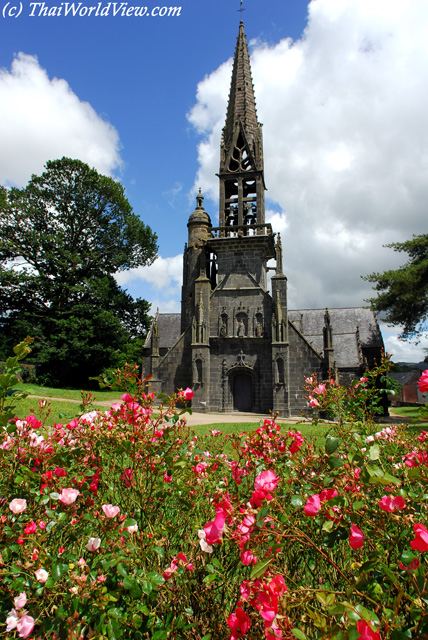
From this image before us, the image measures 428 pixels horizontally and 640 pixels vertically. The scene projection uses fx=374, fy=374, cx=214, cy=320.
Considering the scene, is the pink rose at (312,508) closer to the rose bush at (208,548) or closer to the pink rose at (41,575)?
the rose bush at (208,548)

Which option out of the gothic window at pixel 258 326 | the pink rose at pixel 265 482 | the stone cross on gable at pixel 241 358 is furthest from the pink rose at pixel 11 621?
the gothic window at pixel 258 326

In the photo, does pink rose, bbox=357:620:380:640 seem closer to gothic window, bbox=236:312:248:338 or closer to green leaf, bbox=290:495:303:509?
green leaf, bbox=290:495:303:509

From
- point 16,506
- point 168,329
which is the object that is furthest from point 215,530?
point 168,329

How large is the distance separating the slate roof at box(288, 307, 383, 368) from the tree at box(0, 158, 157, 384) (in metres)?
15.9

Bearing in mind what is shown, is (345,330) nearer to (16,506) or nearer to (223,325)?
(223,325)

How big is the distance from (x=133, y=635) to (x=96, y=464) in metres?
1.34

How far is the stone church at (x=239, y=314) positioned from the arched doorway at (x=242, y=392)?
6cm

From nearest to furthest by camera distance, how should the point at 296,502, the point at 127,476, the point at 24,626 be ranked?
the point at 24,626 < the point at 296,502 < the point at 127,476

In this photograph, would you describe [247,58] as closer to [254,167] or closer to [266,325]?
[254,167]

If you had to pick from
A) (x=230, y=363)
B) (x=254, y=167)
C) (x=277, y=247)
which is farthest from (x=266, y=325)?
(x=254, y=167)

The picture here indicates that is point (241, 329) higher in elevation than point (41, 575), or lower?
higher

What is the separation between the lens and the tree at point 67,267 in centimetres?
2827

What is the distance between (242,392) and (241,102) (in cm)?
2071

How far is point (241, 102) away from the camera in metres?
27.2
